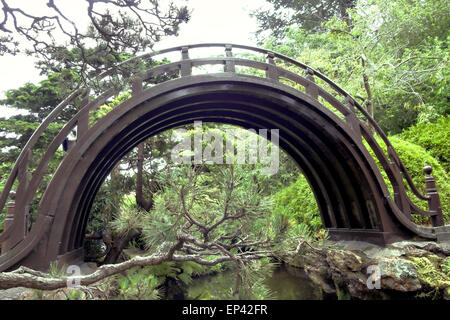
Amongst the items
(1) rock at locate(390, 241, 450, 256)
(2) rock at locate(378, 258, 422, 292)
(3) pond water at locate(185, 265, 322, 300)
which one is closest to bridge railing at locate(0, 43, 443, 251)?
(1) rock at locate(390, 241, 450, 256)

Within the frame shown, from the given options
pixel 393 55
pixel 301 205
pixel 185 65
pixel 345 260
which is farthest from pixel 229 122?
pixel 393 55

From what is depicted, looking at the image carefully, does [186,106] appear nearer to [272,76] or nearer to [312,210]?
[272,76]

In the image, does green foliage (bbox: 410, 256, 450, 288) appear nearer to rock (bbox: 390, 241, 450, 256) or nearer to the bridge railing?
rock (bbox: 390, 241, 450, 256)

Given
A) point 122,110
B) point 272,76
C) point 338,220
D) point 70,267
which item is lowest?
point 70,267

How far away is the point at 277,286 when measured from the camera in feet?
18.0

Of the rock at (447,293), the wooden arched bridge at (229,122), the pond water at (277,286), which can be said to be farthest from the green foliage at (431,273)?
the pond water at (277,286)

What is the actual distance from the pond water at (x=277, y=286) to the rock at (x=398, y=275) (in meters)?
1.11

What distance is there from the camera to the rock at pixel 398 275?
4.18 m

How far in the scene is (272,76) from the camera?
453 centimetres

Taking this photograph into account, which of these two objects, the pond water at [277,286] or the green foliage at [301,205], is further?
the green foliage at [301,205]

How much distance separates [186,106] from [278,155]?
6564mm
